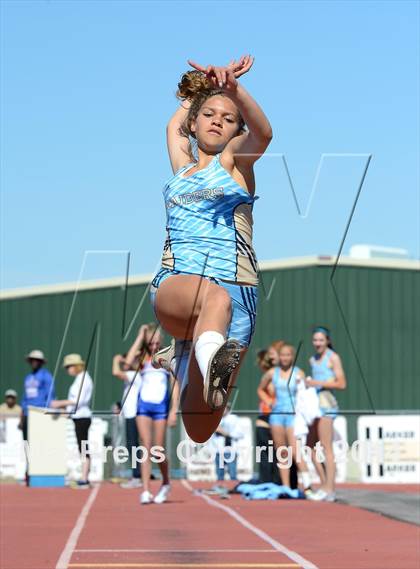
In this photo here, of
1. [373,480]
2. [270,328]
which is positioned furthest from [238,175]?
[270,328]

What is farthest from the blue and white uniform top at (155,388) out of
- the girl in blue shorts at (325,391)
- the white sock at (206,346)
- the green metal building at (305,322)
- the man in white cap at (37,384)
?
the green metal building at (305,322)

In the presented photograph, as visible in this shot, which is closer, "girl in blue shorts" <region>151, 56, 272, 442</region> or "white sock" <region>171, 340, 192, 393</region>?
"girl in blue shorts" <region>151, 56, 272, 442</region>

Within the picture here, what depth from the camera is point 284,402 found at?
49.4ft

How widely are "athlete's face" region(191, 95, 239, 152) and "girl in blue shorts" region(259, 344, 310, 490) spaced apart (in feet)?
29.8

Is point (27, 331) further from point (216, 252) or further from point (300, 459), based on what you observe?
point (216, 252)

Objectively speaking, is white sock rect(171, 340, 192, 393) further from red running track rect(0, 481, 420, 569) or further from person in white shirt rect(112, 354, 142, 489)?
person in white shirt rect(112, 354, 142, 489)

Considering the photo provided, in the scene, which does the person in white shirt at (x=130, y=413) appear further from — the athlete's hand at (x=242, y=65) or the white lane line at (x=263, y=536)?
the athlete's hand at (x=242, y=65)

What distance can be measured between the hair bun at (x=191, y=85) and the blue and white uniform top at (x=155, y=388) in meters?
8.37

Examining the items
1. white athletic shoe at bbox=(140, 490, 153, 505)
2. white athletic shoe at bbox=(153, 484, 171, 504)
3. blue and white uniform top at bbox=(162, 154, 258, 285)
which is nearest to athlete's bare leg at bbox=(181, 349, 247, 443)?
blue and white uniform top at bbox=(162, 154, 258, 285)

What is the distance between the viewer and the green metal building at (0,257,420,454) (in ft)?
93.9

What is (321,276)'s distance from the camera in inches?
1143

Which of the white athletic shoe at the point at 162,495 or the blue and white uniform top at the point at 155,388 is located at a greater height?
the blue and white uniform top at the point at 155,388

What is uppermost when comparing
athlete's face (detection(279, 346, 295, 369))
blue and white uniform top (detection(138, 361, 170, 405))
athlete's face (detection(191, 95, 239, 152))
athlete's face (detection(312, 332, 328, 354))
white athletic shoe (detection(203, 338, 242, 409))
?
athlete's face (detection(191, 95, 239, 152))

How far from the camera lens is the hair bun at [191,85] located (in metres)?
5.95
